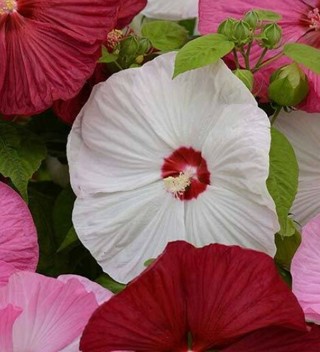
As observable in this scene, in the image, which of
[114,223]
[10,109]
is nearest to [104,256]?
[114,223]

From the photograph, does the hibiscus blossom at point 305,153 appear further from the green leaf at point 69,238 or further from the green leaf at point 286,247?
the green leaf at point 69,238

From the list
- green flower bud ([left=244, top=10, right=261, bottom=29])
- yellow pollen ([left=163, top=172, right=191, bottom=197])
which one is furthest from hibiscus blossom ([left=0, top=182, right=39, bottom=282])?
green flower bud ([left=244, top=10, right=261, bottom=29])

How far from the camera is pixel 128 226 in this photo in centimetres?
80

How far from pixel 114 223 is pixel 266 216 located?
0.11m

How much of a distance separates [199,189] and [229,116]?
6cm

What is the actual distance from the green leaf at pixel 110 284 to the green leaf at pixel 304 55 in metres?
0.20

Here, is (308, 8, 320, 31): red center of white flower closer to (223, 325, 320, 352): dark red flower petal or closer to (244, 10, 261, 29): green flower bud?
(244, 10, 261, 29): green flower bud

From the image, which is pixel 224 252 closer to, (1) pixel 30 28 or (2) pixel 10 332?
(2) pixel 10 332

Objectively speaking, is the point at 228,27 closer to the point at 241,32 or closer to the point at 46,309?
the point at 241,32

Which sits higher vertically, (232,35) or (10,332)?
(232,35)

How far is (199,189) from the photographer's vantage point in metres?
0.79

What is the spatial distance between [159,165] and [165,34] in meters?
0.13

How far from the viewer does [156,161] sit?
0.81 meters

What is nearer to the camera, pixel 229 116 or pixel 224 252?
pixel 224 252
